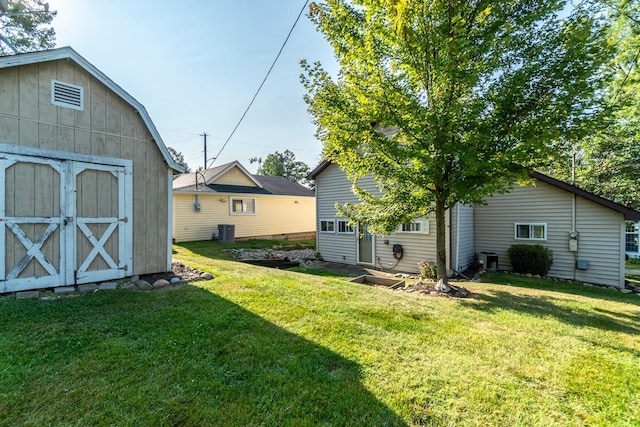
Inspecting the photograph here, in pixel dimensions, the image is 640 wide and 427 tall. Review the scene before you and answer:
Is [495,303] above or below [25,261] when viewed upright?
below

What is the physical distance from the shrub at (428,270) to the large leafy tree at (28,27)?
1980 centimetres

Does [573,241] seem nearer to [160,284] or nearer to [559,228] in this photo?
[559,228]

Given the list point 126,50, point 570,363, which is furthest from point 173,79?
point 570,363

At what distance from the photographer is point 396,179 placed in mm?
7016

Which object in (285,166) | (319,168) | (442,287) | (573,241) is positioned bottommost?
(442,287)

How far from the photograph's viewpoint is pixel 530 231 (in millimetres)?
11328

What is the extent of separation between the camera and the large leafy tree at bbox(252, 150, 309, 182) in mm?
50531

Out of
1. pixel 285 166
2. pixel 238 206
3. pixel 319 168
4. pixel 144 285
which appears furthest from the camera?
pixel 285 166

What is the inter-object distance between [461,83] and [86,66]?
7.34 metres

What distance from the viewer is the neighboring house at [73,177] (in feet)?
15.9

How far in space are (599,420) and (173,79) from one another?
13271 mm

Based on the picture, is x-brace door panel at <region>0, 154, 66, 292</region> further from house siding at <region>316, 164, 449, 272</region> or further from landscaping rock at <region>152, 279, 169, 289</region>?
house siding at <region>316, 164, 449, 272</region>

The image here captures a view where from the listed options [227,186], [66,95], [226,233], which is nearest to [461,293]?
[66,95]

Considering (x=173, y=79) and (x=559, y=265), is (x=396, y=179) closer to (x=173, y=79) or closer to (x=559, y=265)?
(x=559, y=265)
